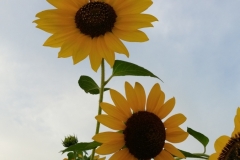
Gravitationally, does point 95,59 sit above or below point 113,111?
above

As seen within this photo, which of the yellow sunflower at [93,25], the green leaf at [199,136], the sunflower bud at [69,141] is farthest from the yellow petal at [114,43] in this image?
the sunflower bud at [69,141]

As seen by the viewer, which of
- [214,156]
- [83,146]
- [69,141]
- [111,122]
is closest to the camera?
[83,146]

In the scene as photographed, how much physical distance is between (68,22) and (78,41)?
0.11 metres

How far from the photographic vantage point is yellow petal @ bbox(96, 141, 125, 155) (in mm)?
1638

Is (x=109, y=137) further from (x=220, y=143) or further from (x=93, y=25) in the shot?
(x=220, y=143)

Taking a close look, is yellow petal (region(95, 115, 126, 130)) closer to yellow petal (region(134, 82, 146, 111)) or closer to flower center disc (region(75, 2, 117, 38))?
yellow petal (region(134, 82, 146, 111))

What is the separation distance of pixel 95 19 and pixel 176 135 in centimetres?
61

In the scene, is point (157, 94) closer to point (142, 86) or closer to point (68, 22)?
point (142, 86)

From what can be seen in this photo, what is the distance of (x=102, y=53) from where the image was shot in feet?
5.59

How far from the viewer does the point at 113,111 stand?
67.1 inches

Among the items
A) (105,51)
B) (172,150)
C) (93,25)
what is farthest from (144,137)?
(93,25)

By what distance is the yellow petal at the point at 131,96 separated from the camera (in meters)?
1.74

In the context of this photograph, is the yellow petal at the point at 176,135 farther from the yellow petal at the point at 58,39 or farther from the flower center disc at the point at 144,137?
the yellow petal at the point at 58,39

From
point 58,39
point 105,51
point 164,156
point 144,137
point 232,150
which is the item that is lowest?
point 232,150
